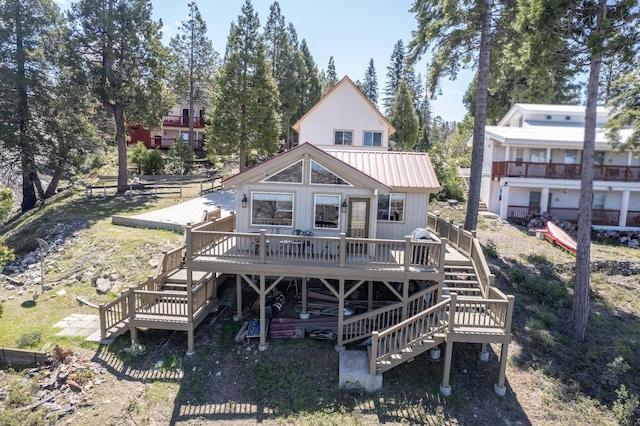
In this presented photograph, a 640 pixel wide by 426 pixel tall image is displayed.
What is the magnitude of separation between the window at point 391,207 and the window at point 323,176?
75.1 inches

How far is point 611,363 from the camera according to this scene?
32.7 ft

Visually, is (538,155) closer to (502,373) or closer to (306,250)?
(502,373)

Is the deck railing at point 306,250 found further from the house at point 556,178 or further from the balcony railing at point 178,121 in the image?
the balcony railing at point 178,121

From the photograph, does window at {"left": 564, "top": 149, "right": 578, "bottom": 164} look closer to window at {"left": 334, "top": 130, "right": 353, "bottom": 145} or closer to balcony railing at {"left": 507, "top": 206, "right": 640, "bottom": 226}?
balcony railing at {"left": 507, "top": 206, "right": 640, "bottom": 226}

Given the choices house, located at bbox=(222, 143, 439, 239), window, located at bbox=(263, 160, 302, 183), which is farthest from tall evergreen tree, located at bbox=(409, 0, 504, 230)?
window, located at bbox=(263, 160, 302, 183)

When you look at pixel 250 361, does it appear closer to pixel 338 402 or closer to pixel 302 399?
pixel 302 399

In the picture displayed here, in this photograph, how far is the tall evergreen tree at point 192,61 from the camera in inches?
1510

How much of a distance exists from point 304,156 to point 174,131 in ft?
114

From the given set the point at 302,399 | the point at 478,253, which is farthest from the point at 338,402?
the point at 478,253


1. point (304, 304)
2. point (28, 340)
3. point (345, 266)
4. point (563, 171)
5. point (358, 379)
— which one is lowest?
point (358, 379)

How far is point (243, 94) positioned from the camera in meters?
25.2

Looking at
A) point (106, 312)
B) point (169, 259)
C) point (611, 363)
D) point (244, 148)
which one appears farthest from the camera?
point (244, 148)

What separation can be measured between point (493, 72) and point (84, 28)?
2302 cm

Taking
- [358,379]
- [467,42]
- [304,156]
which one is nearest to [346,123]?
[467,42]
